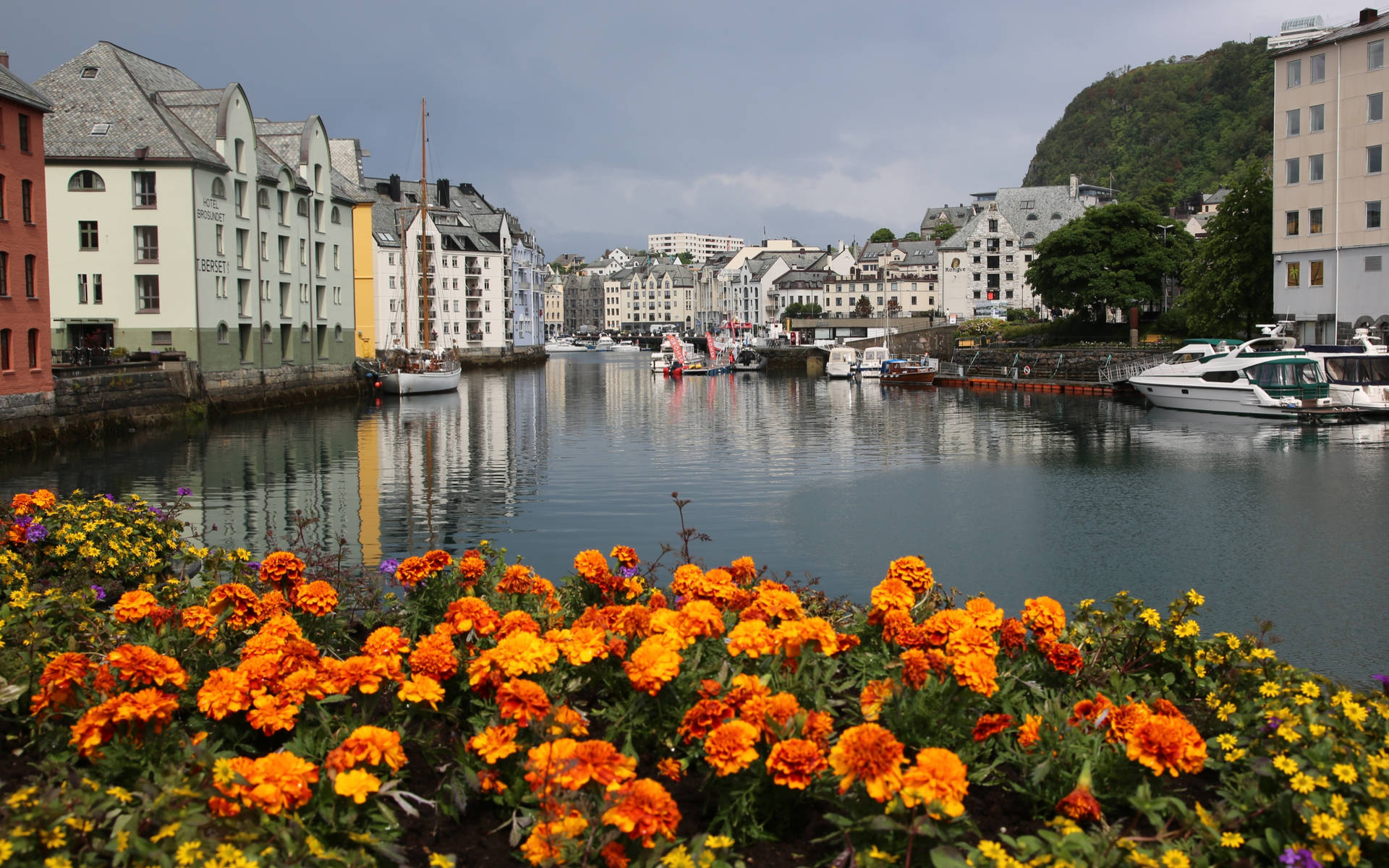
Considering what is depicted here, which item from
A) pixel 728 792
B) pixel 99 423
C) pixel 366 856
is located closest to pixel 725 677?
pixel 728 792

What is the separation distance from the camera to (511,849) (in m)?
5.27

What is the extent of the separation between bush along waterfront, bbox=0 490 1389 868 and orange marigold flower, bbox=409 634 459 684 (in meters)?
0.01

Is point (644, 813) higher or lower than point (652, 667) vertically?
lower

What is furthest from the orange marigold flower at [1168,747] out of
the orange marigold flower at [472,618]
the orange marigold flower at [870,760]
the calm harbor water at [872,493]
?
the calm harbor water at [872,493]

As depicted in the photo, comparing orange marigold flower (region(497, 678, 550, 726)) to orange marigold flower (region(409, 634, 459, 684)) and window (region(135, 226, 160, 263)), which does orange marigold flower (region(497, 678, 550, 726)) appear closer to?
orange marigold flower (region(409, 634, 459, 684))

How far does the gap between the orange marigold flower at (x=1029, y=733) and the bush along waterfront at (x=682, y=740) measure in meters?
0.05

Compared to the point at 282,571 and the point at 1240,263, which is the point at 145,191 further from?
the point at 1240,263

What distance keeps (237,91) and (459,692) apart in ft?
187

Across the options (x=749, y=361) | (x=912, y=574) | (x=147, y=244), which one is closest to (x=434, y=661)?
(x=912, y=574)

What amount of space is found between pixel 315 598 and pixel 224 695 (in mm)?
1841

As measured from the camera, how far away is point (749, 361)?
400 ft

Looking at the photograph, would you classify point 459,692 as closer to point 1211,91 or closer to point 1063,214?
point 1063,214

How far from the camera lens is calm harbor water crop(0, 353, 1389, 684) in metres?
18.8

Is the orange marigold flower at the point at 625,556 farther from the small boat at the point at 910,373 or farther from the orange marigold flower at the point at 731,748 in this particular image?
the small boat at the point at 910,373
